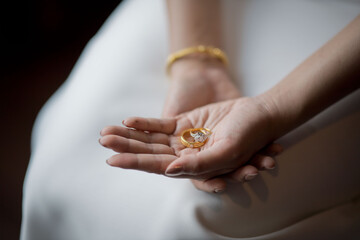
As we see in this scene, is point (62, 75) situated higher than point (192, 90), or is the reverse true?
point (62, 75)

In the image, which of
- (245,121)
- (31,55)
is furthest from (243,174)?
(31,55)

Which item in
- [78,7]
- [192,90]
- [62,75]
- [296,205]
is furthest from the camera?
[78,7]

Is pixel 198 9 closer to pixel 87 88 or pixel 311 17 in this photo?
pixel 311 17

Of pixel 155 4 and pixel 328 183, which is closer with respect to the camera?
pixel 328 183

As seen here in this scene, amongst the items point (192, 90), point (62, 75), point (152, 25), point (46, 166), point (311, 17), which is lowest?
point (46, 166)

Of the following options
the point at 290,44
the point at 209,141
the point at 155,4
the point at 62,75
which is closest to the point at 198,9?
the point at 155,4

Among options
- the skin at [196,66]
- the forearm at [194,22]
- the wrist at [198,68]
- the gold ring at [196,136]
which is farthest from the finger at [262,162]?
the forearm at [194,22]

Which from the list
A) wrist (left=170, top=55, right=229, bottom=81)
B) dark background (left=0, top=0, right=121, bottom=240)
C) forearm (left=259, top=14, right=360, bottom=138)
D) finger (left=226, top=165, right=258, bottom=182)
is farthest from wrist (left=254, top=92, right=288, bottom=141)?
dark background (left=0, top=0, right=121, bottom=240)
